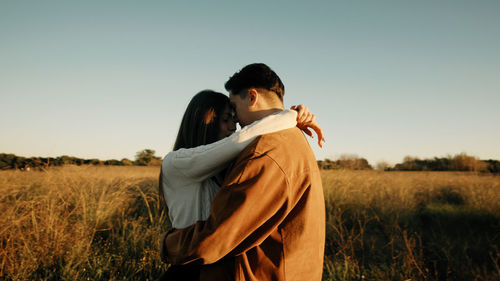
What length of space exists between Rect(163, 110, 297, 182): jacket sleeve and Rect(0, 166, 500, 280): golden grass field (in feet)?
9.01

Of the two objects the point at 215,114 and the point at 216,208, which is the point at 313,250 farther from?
the point at 215,114

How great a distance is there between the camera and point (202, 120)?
5.62ft

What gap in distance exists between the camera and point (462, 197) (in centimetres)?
818

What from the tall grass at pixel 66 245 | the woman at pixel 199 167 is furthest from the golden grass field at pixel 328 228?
the woman at pixel 199 167

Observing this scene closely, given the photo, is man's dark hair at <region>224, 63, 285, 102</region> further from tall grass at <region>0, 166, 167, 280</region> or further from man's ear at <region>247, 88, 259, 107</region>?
tall grass at <region>0, 166, 167, 280</region>

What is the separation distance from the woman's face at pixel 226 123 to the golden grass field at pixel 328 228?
2.61 m

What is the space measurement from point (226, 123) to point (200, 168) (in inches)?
25.7

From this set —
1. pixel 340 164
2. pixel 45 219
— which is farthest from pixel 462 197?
pixel 45 219

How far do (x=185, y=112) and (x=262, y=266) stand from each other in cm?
118

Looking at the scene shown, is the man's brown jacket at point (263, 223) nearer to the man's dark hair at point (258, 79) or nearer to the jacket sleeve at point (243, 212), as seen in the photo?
the jacket sleeve at point (243, 212)

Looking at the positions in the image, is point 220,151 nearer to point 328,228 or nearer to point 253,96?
point 253,96

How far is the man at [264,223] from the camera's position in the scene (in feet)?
3.15

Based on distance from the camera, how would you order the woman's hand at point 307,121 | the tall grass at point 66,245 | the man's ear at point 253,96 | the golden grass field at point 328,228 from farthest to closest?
the golden grass field at point 328,228
the tall grass at point 66,245
the woman's hand at point 307,121
the man's ear at point 253,96

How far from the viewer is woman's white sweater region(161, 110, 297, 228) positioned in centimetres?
117
